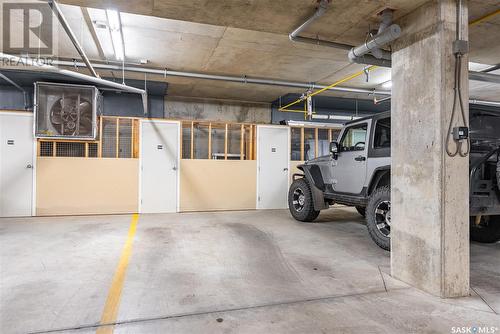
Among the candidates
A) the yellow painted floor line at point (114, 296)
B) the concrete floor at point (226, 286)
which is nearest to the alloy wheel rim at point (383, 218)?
the concrete floor at point (226, 286)

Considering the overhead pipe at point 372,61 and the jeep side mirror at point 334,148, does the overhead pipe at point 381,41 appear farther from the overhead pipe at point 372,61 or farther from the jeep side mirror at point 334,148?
the jeep side mirror at point 334,148

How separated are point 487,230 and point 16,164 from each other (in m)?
8.47

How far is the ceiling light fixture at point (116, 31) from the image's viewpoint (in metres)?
3.75

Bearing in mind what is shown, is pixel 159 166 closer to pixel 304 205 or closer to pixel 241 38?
pixel 304 205

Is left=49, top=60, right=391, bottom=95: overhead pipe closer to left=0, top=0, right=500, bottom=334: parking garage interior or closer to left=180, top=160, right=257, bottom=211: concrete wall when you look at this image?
left=0, top=0, right=500, bottom=334: parking garage interior

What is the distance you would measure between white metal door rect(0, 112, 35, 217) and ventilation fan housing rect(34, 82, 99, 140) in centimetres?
33

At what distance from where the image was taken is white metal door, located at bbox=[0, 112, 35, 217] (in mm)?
5949

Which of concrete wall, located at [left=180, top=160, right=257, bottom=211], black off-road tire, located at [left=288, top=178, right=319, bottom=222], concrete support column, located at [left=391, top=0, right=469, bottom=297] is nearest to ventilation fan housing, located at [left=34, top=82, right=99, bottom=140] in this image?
concrete wall, located at [left=180, top=160, right=257, bottom=211]

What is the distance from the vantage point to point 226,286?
2561mm

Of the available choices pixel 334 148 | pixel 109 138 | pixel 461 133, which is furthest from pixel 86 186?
pixel 461 133

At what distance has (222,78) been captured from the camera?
6074 mm

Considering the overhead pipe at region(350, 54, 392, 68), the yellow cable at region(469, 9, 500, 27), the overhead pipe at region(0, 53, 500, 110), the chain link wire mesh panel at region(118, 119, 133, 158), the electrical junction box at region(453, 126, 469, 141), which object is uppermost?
the overhead pipe at region(0, 53, 500, 110)

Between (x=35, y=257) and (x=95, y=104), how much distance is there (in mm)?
3870

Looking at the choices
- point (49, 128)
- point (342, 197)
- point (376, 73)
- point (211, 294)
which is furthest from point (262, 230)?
point (49, 128)
